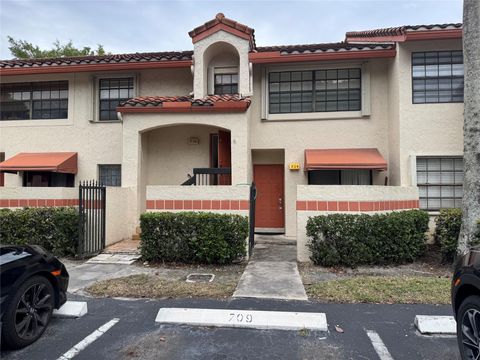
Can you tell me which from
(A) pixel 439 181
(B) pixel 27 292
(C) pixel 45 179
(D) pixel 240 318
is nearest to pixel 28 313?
(B) pixel 27 292

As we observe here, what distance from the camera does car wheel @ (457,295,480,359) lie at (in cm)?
309

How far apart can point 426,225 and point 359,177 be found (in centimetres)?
300

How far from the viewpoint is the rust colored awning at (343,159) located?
31.8ft

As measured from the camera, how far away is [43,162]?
36.7 ft

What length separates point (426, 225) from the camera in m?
7.95

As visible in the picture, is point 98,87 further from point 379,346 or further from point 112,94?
point 379,346

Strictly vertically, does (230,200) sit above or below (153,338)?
above

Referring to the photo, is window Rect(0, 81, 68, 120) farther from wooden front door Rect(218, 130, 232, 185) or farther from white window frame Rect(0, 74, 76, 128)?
wooden front door Rect(218, 130, 232, 185)

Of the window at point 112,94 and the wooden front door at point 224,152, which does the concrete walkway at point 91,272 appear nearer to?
the wooden front door at point 224,152

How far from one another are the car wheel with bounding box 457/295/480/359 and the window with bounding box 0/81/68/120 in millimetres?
12550

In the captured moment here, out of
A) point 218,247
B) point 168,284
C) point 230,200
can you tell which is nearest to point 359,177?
point 230,200

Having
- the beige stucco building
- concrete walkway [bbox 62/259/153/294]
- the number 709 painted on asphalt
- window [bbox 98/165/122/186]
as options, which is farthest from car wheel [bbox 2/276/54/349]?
window [bbox 98/165/122/186]

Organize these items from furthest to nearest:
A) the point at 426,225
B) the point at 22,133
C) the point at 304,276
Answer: the point at 22,133, the point at 426,225, the point at 304,276

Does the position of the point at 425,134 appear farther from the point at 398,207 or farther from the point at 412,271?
the point at 412,271
